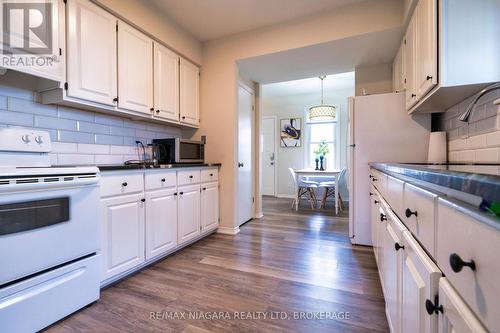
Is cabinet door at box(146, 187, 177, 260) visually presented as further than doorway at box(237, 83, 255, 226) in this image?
No

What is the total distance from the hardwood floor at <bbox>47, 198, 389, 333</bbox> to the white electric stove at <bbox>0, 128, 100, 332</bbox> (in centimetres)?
17

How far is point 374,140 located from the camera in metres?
2.55

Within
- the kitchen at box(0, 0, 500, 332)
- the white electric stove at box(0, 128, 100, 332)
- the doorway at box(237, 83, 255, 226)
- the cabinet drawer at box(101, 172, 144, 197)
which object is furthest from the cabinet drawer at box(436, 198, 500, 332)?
the doorway at box(237, 83, 255, 226)

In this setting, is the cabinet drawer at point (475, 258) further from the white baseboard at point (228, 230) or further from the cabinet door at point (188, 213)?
the white baseboard at point (228, 230)

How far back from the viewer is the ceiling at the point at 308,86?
15.4ft

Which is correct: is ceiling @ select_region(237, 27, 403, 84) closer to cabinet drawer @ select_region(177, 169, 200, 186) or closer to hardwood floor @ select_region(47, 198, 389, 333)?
cabinet drawer @ select_region(177, 169, 200, 186)

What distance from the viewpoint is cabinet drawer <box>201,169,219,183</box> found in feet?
9.29

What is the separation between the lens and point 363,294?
1672mm

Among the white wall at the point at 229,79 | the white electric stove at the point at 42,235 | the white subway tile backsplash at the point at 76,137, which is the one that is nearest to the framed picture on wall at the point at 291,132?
the white wall at the point at 229,79

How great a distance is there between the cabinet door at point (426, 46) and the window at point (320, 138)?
373 centimetres

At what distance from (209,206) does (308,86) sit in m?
3.60

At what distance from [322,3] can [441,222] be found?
8.65ft

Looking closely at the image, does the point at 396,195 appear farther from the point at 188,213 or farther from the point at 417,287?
the point at 188,213

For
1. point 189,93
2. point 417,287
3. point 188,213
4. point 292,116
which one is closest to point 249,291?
point 188,213
